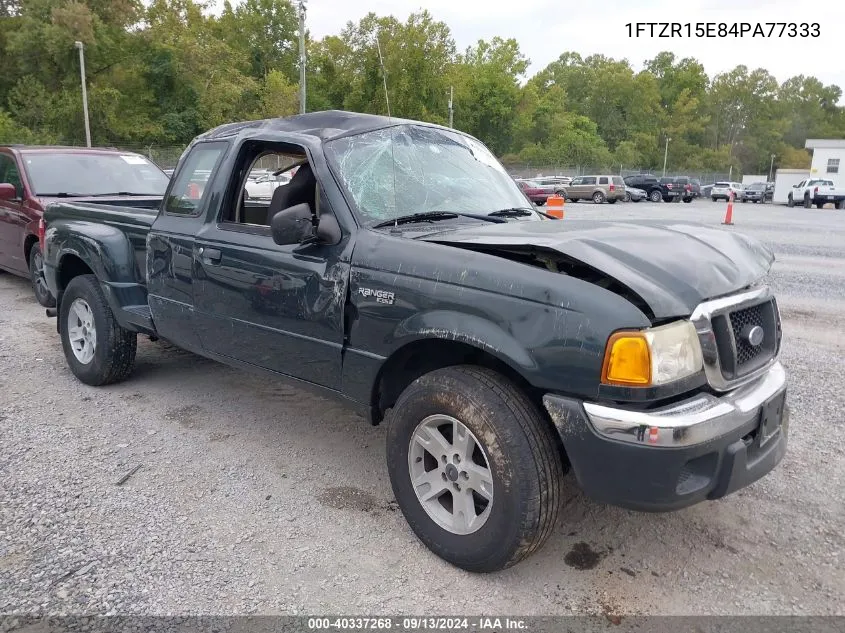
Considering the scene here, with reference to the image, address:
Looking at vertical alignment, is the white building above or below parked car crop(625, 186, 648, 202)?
above

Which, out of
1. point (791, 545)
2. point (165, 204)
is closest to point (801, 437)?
point (791, 545)

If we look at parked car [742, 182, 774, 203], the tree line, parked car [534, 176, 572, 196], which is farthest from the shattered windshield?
parked car [742, 182, 774, 203]

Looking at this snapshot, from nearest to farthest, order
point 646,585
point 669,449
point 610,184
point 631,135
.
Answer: point 669,449
point 646,585
point 610,184
point 631,135

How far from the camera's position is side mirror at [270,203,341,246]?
308 cm

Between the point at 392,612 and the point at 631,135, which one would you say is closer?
the point at 392,612

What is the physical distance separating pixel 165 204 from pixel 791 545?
407 cm

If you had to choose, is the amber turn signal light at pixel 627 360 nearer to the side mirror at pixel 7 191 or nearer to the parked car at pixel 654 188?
the side mirror at pixel 7 191

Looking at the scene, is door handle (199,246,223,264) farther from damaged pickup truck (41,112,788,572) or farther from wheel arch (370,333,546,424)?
wheel arch (370,333,546,424)

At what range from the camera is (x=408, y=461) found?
117 inches

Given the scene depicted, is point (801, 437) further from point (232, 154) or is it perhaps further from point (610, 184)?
point (610, 184)

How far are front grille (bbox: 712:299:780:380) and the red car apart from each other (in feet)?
21.3

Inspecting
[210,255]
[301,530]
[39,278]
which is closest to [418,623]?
[301,530]

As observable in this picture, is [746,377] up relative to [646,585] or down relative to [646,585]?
up

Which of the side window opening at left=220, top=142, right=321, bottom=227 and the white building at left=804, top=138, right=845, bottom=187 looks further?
the white building at left=804, top=138, right=845, bottom=187
